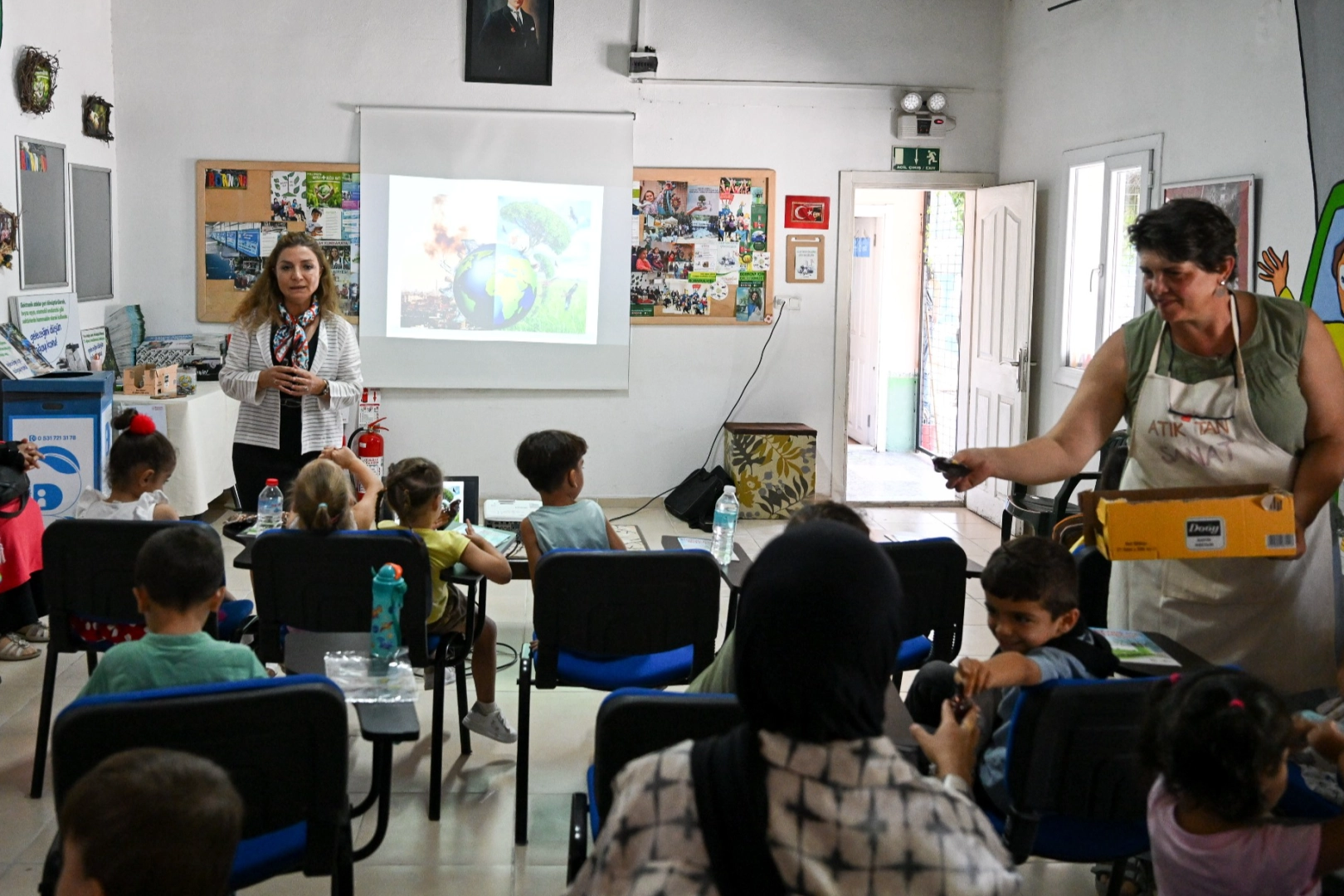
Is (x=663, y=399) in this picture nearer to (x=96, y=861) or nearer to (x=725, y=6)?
(x=725, y=6)

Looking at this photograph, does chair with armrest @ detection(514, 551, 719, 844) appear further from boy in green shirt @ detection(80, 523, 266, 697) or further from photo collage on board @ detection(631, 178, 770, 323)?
photo collage on board @ detection(631, 178, 770, 323)

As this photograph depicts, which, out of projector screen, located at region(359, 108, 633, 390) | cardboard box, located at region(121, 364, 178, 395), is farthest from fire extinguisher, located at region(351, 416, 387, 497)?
cardboard box, located at region(121, 364, 178, 395)

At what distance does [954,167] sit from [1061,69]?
41.0 inches

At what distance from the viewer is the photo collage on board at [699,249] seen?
732 centimetres

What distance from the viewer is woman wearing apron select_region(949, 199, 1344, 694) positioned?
8.01 feet

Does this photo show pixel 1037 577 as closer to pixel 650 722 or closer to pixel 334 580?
pixel 650 722

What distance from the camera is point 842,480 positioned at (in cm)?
785

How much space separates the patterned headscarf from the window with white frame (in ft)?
11.9

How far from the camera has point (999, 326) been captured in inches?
283

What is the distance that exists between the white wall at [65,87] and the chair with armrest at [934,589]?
4472 millimetres

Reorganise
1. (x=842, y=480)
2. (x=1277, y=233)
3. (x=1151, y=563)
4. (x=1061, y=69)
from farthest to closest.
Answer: (x=842, y=480) < (x=1061, y=69) < (x=1277, y=233) < (x=1151, y=563)

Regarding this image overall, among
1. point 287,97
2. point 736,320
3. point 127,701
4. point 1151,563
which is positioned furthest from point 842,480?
point 127,701

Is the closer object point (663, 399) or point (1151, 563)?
point (1151, 563)

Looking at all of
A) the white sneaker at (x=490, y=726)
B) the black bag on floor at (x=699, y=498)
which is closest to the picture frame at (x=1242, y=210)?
the black bag on floor at (x=699, y=498)
